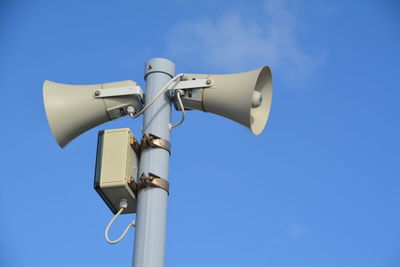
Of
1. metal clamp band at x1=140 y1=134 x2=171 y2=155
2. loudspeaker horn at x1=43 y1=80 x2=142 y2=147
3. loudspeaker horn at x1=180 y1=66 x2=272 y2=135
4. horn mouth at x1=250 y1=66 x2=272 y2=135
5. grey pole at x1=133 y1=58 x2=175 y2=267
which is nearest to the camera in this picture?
grey pole at x1=133 y1=58 x2=175 y2=267

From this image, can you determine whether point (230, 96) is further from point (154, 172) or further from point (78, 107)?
point (78, 107)

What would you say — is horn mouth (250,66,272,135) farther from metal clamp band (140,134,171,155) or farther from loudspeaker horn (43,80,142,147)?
loudspeaker horn (43,80,142,147)

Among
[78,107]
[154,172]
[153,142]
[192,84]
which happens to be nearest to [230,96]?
[192,84]

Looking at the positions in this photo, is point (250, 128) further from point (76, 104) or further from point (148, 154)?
point (76, 104)

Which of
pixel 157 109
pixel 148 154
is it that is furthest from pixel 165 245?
pixel 157 109

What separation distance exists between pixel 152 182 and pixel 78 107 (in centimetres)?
79

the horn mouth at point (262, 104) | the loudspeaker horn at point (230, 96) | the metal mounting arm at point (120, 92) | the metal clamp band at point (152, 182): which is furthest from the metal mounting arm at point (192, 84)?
the metal clamp band at point (152, 182)

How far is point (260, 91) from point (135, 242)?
1281 millimetres

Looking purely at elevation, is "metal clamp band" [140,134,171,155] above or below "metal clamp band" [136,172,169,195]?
above

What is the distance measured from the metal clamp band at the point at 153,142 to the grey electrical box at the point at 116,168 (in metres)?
0.07

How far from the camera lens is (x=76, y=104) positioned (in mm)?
3564

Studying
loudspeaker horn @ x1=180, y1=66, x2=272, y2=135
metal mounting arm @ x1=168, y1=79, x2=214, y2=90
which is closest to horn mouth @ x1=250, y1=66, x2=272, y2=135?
loudspeaker horn @ x1=180, y1=66, x2=272, y2=135

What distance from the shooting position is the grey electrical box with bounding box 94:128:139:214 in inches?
122

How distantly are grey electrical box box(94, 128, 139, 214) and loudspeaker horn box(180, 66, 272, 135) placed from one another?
1.47 ft
